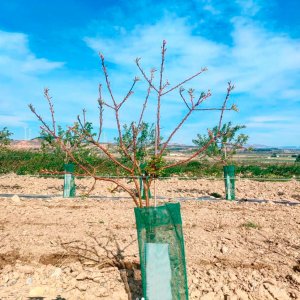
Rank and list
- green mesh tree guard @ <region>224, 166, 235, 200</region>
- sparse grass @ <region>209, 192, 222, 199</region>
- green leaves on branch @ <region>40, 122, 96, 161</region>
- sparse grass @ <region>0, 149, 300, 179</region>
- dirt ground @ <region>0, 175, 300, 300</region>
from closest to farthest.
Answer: green leaves on branch @ <region>40, 122, 96, 161</region> → dirt ground @ <region>0, 175, 300, 300</region> → green mesh tree guard @ <region>224, 166, 235, 200</region> → sparse grass @ <region>209, 192, 222, 199</region> → sparse grass @ <region>0, 149, 300, 179</region>

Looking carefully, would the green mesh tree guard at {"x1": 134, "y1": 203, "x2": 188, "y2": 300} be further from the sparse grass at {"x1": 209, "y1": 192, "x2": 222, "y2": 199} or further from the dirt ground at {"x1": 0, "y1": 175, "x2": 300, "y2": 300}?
the sparse grass at {"x1": 209, "y1": 192, "x2": 222, "y2": 199}

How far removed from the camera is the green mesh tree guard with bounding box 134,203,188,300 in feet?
11.4

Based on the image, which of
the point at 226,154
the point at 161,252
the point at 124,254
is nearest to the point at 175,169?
the point at 226,154

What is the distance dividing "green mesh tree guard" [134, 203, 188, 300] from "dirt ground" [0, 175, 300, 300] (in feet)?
2.52

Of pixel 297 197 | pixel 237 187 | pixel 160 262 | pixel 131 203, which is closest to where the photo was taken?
pixel 160 262

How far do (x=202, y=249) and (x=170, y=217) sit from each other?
7.35 feet

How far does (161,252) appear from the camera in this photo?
11.5 feet

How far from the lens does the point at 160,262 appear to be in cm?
349

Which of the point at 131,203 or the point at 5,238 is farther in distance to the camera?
the point at 131,203

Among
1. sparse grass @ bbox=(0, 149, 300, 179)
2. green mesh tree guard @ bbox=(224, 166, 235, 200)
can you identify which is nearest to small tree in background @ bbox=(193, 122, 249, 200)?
green mesh tree guard @ bbox=(224, 166, 235, 200)

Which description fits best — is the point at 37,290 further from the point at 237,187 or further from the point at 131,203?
the point at 237,187

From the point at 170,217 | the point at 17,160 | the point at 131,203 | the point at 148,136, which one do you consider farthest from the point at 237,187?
the point at 17,160

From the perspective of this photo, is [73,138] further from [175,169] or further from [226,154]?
[175,169]

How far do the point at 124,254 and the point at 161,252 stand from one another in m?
2.06
